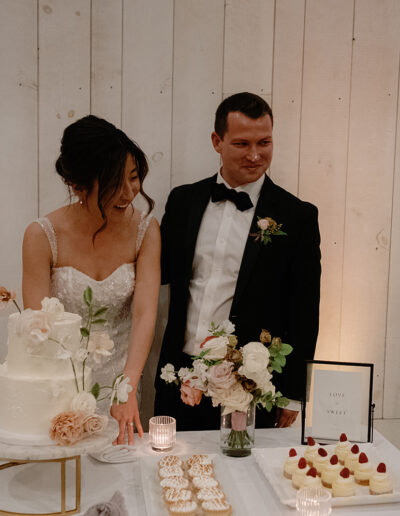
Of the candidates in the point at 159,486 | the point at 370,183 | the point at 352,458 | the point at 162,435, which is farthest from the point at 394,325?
the point at 159,486

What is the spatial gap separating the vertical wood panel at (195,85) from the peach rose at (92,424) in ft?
4.64

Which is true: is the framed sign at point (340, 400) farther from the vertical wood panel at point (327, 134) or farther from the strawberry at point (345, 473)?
the vertical wood panel at point (327, 134)

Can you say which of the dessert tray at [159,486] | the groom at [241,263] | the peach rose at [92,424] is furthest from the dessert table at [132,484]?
the groom at [241,263]

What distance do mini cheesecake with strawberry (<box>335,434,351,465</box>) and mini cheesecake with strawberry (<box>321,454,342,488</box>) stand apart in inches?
3.8

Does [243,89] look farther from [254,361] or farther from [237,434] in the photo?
[237,434]

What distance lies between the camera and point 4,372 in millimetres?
1443

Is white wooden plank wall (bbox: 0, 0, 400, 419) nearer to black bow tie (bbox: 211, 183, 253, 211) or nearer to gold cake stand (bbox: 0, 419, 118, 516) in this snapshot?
black bow tie (bbox: 211, 183, 253, 211)

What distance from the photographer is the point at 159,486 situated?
4.94 feet

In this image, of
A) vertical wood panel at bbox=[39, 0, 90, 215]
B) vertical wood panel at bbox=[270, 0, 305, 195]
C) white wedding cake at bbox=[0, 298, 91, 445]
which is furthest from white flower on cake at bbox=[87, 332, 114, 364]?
vertical wood panel at bbox=[270, 0, 305, 195]

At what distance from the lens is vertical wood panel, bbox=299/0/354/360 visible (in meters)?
2.57

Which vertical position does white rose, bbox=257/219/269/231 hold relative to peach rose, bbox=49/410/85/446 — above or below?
above

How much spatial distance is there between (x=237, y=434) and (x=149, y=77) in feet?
5.40

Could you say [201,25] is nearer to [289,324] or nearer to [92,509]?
[289,324]

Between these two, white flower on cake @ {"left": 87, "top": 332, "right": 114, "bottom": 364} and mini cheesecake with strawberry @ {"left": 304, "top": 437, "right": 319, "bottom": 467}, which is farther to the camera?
mini cheesecake with strawberry @ {"left": 304, "top": 437, "right": 319, "bottom": 467}
